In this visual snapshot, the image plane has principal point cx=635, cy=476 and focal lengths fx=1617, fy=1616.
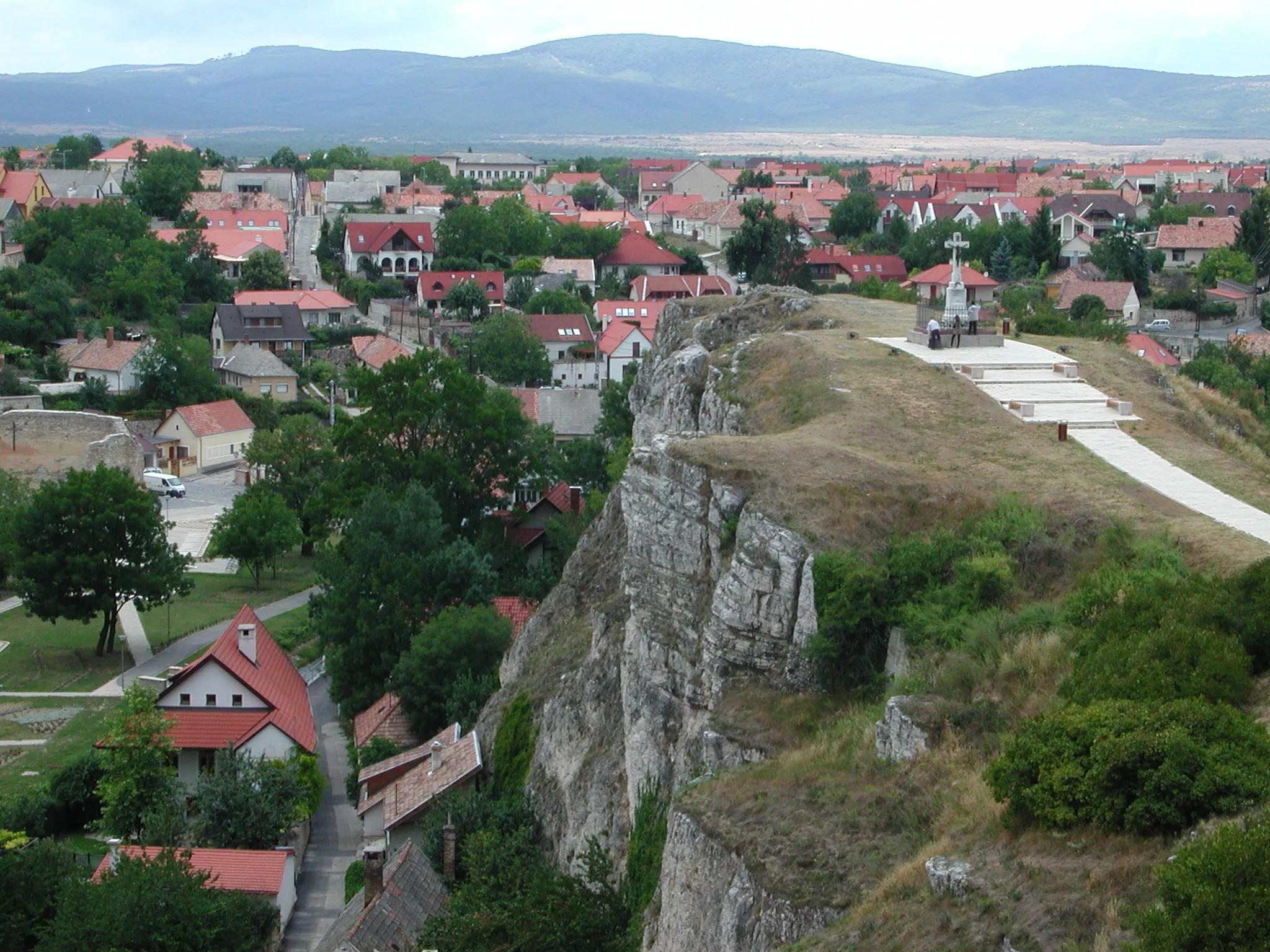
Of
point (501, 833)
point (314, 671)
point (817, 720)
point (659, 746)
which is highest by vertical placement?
point (817, 720)

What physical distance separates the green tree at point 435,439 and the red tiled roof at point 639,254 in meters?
56.7

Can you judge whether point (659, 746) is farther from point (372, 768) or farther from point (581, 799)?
point (372, 768)

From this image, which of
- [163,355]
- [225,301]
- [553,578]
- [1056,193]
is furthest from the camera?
[1056,193]

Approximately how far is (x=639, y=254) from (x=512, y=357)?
31057 mm

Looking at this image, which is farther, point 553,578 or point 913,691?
point 553,578

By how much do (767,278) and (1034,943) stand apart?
212 ft

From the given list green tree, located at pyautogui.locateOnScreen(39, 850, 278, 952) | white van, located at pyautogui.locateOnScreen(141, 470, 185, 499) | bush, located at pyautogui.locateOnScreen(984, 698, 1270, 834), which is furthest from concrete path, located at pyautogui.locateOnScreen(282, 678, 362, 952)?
white van, located at pyautogui.locateOnScreen(141, 470, 185, 499)

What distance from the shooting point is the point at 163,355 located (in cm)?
7094

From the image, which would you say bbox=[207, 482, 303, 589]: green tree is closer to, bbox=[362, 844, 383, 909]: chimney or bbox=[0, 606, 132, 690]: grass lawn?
bbox=[0, 606, 132, 690]: grass lawn

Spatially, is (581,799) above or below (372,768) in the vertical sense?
above

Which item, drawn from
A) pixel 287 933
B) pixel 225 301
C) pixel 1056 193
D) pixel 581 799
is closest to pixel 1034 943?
pixel 581 799

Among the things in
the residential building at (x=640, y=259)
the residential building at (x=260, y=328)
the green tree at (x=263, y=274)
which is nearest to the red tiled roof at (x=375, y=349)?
the residential building at (x=260, y=328)

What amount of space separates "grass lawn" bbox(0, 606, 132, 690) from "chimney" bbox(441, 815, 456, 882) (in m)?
17.5

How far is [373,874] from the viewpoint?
87.6ft
